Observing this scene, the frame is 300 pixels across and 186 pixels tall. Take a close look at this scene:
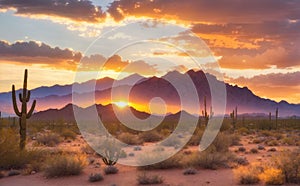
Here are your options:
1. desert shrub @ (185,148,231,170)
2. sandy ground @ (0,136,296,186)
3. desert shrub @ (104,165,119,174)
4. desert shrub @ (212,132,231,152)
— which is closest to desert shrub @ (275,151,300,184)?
sandy ground @ (0,136,296,186)

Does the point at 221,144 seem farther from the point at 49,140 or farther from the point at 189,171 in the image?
the point at 49,140

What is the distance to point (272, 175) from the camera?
14625mm

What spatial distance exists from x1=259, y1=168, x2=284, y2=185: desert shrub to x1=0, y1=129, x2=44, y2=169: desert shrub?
33.9ft

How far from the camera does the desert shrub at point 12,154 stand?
61.4ft

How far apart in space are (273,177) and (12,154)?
11025 millimetres

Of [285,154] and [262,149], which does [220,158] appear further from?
[262,149]

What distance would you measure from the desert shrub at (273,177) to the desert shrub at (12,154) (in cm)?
1032

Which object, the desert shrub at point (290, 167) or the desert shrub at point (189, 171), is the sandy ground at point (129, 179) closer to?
the desert shrub at point (189, 171)

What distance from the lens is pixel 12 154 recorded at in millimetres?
19000

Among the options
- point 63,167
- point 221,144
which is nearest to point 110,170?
point 63,167

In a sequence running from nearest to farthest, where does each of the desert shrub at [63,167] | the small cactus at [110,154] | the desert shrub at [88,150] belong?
the desert shrub at [63,167]
the small cactus at [110,154]
the desert shrub at [88,150]

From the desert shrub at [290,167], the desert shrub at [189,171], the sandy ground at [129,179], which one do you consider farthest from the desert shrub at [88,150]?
the desert shrub at [290,167]

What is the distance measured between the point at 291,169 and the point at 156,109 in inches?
819

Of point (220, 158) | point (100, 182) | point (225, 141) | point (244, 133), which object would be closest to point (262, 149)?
point (225, 141)
